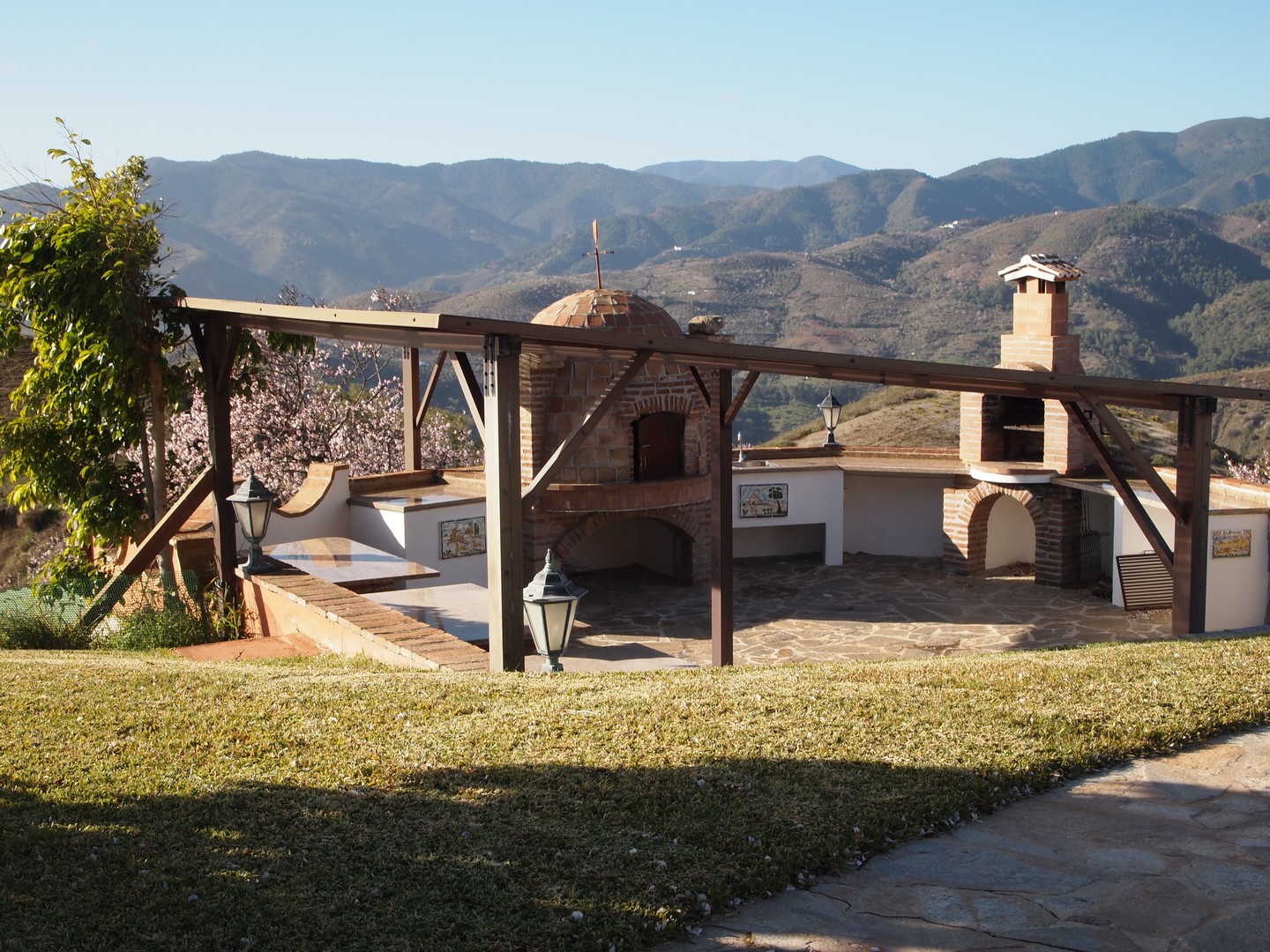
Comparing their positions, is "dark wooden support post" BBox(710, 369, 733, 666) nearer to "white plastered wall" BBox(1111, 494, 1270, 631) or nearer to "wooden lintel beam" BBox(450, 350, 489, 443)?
"wooden lintel beam" BBox(450, 350, 489, 443)

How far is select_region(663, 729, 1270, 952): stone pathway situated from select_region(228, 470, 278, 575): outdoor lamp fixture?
26.2 ft

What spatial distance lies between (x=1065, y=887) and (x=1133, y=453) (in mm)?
7669

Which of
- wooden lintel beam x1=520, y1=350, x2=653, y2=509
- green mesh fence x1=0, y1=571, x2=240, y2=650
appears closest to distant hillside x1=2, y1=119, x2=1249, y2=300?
green mesh fence x1=0, y1=571, x2=240, y2=650

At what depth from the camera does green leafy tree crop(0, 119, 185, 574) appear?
37.9 feet

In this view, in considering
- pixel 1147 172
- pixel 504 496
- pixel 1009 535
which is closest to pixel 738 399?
pixel 504 496

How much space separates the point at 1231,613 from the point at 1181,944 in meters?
11.4

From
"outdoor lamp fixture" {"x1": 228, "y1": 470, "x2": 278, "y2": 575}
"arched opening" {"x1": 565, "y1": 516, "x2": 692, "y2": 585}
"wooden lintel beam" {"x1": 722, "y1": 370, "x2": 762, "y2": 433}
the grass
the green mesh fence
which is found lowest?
Answer: "arched opening" {"x1": 565, "y1": 516, "x2": 692, "y2": 585}

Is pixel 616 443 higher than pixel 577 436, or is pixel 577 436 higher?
pixel 577 436

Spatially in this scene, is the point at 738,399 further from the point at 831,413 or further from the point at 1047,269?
the point at 831,413

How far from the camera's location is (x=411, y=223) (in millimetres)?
165250

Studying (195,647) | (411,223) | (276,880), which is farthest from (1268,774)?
(411,223)

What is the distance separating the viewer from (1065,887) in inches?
175

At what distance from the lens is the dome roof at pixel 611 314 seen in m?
15.7

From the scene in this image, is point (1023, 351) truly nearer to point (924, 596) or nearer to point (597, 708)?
point (924, 596)
